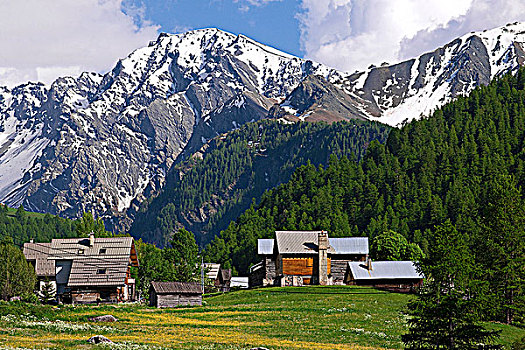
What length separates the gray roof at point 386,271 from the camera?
105m

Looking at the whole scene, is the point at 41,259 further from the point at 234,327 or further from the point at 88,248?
the point at 234,327

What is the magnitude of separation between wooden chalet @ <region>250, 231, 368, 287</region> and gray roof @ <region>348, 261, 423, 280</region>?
8180 millimetres

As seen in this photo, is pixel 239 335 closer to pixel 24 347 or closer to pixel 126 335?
pixel 126 335

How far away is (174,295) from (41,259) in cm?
3602

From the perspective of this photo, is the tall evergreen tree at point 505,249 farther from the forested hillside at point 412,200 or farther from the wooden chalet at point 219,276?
the wooden chalet at point 219,276

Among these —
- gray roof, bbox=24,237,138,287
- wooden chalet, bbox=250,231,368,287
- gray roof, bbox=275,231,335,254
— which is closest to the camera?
gray roof, bbox=24,237,138,287

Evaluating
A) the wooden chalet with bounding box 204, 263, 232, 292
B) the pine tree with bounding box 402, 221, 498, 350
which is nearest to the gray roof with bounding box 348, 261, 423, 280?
the wooden chalet with bounding box 204, 263, 232, 292

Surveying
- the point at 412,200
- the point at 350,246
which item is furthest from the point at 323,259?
the point at 412,200

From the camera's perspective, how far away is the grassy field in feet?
131

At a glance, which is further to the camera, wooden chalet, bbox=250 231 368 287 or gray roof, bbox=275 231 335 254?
gray roof, bbox=275 231 335 254

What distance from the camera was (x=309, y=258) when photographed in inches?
4616

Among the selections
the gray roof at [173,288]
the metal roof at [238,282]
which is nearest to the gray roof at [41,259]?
the gray roof at [173,288]

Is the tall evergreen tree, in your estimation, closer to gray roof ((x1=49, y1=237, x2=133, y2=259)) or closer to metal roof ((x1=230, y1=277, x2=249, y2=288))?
gray roof ((x1=49, y1=237, x2=133, y2=259))

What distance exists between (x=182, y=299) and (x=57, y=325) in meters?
36.9
